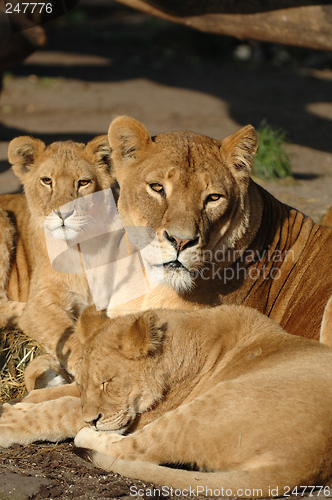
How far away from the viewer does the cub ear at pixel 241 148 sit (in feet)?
12.3

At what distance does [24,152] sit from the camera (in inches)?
178

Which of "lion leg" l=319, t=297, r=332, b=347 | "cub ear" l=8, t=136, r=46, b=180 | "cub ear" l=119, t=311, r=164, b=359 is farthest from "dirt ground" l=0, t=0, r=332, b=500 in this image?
"cub ear" l=8, t=136, r=46, b=180

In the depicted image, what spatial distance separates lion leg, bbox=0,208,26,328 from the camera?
4633 mm

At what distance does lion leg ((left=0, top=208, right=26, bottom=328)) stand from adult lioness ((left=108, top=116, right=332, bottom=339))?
918mm

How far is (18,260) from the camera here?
495 centimetres

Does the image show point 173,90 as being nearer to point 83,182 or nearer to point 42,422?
point 83,182

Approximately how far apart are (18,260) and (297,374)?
2.76 metres

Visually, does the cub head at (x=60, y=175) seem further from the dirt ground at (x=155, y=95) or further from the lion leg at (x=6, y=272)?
the dirt ground at (x=155, y=95)

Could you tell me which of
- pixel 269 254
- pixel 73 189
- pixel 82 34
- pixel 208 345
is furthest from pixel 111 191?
pixel 82 34

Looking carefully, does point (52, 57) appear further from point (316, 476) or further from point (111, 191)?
point (316, 476)

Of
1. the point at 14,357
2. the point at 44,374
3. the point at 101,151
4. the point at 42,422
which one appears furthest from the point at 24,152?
the point at 42,422

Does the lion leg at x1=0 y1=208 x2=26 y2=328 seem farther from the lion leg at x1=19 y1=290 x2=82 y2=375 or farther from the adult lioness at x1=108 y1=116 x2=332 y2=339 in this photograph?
the adult lioness at x1=108 y1=116 x2=332 y2=339

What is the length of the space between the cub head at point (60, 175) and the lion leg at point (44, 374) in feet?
2.87

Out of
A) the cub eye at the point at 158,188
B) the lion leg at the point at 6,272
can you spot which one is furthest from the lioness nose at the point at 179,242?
the lion leg at the point at 6,272
